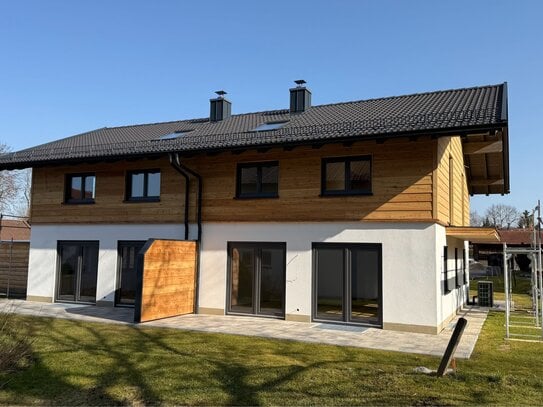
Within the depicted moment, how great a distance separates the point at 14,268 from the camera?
1598cm

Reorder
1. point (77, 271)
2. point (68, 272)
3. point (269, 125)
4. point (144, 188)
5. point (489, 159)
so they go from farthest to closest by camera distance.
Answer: point (489, 159) < point (68, 272) < point (77, 271) < point (269, 125) < point (144, 188)

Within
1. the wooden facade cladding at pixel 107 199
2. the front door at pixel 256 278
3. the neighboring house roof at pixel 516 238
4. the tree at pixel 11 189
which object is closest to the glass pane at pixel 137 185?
the wooden facade cladding at pixel 107 199

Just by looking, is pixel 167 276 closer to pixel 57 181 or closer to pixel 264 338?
pixel 264 338

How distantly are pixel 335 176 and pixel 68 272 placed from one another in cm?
903

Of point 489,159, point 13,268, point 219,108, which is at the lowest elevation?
point 13,268

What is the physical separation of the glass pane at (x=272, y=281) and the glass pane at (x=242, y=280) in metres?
0.32

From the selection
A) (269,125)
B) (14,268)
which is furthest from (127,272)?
(269,125)

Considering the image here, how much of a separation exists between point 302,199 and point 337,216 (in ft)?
3.40

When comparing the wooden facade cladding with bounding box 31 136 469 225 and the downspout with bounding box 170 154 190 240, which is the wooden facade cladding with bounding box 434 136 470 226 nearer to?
the wooden facade cladding with bounding box 31 136 469 225

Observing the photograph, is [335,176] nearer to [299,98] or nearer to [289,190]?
[289,190]

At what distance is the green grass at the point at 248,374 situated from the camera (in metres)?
5.61

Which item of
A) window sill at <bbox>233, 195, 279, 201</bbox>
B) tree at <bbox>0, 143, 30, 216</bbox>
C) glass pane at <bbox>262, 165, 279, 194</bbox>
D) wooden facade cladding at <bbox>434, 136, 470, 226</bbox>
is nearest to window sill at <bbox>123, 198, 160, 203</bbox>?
window sill at <bbox>233, 195, 279, 201</bbox>

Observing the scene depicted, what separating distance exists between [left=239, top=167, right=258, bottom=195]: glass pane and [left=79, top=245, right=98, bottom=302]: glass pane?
5.19m

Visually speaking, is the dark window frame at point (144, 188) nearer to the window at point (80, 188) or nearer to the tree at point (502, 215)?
the window at point (80, 188)
